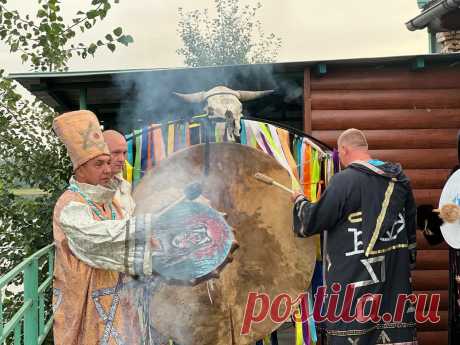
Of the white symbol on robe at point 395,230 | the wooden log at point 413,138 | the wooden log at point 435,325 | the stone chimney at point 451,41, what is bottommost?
the wooden log at point 435,325

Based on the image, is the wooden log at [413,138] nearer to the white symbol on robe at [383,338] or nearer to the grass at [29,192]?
the white symbol on robe at [383,338]

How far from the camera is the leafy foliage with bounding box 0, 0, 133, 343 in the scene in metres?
5.05

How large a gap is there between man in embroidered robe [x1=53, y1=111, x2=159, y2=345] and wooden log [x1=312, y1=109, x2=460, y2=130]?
291cm

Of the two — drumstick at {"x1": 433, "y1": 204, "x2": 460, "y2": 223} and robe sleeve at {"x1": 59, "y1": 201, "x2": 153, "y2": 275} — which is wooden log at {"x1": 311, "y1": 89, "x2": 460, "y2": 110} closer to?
drumstick at {"x1": 433, "y1": 204, "x2": 460, "y2": 223}

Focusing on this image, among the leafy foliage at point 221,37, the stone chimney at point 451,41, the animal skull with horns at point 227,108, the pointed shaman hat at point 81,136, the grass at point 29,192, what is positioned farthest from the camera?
the leafy foliage at point 221,37

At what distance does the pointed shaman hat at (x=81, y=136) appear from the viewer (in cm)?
255

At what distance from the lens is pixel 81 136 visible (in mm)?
2561

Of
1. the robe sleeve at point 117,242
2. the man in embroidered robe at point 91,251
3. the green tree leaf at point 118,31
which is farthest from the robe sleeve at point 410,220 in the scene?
the green tree leaf at point 118,31

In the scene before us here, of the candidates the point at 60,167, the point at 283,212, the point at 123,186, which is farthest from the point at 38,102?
the point at 283,212

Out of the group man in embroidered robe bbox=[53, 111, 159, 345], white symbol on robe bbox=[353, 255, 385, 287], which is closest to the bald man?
man in embroidered robe bbox=[53, 111, 159, 345]

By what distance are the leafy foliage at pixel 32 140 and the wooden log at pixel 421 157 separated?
245cm

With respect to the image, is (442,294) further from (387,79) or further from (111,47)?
(111,47)

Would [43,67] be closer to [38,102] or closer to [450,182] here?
[38,102]

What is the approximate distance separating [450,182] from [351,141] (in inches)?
30.3
